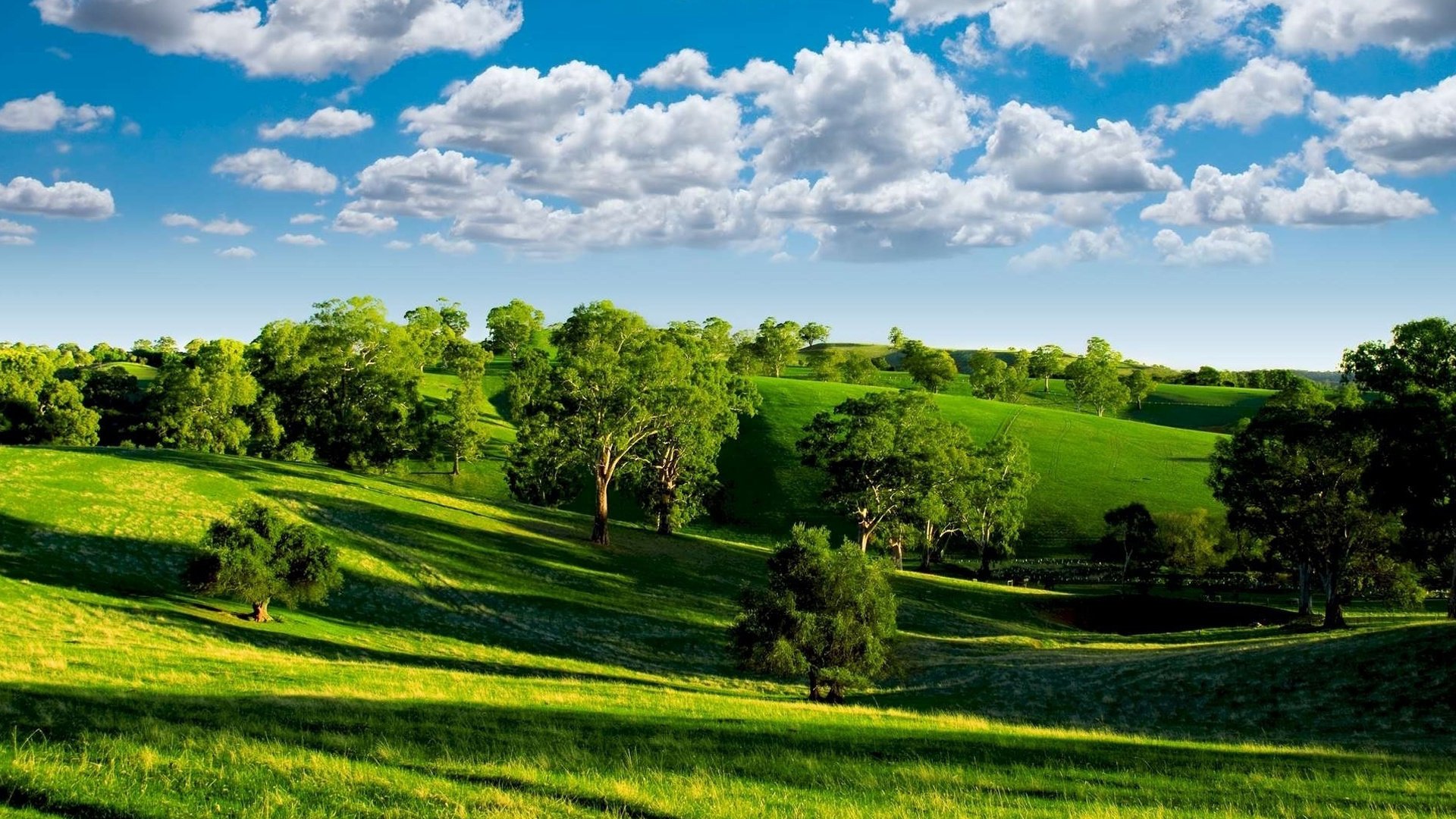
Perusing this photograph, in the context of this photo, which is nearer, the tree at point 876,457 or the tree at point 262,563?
the tree at point 262,563

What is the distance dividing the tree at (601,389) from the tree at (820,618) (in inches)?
1207

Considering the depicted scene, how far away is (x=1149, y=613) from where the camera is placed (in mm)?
81500

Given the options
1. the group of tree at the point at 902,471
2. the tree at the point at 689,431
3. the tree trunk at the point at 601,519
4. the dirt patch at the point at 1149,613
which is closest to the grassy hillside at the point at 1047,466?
the group of tree at the point at 902,471

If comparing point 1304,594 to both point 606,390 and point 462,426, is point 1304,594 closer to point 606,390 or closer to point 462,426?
point 606,390

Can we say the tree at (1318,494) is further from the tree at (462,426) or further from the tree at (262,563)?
Answer: the tree at (462,426)

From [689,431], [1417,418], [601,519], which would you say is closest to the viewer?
[1417,418]

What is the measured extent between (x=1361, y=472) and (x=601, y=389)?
177ft

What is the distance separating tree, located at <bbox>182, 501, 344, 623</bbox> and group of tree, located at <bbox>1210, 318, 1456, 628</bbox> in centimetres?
5667

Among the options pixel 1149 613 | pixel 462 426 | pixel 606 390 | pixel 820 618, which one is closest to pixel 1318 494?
pixel 1149 613

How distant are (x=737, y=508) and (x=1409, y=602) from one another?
231 ft

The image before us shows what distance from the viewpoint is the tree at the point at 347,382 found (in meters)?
93.4

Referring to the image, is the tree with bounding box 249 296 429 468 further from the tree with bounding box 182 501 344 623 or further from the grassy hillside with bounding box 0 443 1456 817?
the tree with bounding box 182 501 344 623

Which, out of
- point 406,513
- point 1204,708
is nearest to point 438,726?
point 1204,708

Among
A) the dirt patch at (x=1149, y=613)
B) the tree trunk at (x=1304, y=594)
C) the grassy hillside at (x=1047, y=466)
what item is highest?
the grassy hillside at (x=1047, y=466)
